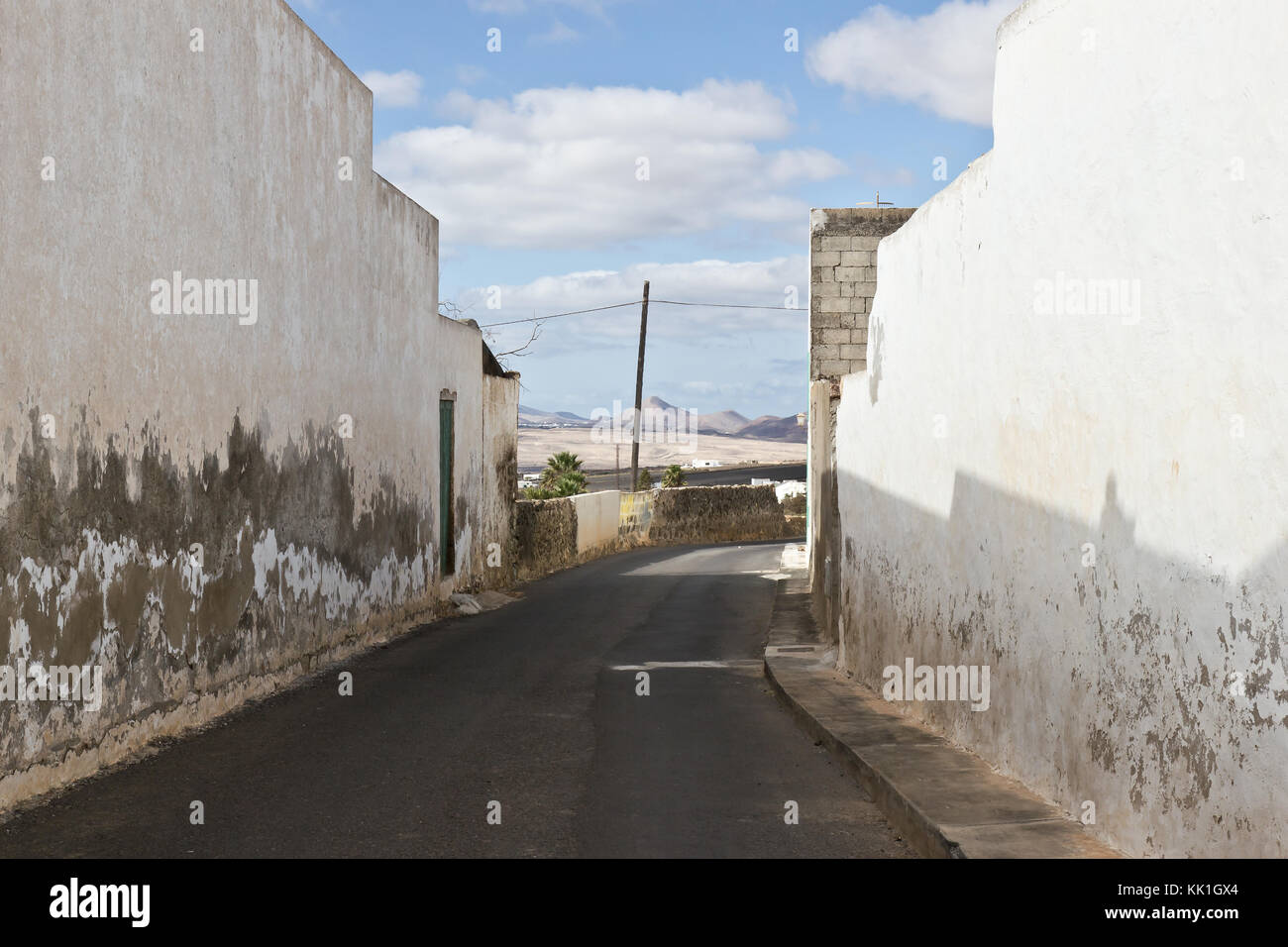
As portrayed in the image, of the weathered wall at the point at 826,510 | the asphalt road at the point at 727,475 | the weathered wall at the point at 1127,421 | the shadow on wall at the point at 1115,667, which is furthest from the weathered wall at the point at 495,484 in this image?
the asphalt road at the point at 727,475

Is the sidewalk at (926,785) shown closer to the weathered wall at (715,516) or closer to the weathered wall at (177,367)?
the weathered wall at (177,367)

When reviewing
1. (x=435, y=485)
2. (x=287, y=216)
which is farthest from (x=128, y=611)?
(x=435, y=485)

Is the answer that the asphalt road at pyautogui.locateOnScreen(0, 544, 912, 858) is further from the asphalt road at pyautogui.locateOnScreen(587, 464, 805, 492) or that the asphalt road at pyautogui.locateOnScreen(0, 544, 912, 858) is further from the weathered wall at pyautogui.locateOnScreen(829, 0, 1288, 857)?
the asphalt road at pyautogui.locateOnScreen(587, 464, 805, 492)

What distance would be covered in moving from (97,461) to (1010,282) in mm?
5074

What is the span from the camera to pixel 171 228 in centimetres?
796

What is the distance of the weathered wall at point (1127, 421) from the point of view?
3.70 metres

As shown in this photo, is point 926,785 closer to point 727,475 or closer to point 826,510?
point 826,510

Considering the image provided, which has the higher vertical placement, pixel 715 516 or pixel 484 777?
pixel 484 777

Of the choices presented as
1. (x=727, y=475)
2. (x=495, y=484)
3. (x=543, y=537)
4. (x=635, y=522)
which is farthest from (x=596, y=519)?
(x=727, y=475)

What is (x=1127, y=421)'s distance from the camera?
4680 millimetres

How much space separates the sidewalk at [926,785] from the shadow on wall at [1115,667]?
0.13 metres

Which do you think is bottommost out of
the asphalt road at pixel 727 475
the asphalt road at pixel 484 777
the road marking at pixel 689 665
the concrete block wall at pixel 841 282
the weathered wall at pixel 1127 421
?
the road marking at pixel 689 665

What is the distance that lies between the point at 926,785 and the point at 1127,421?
230cm
